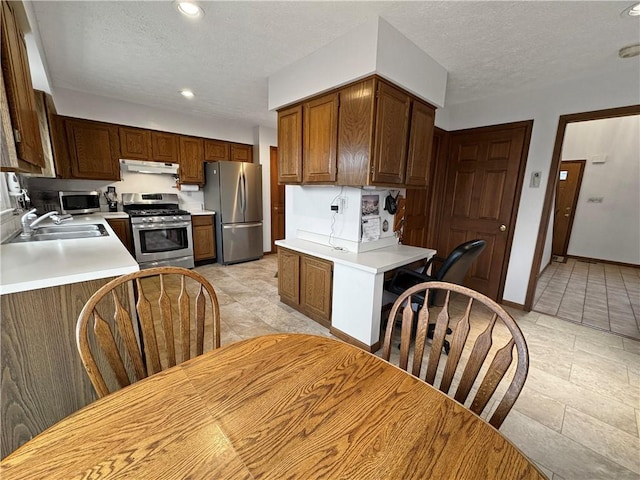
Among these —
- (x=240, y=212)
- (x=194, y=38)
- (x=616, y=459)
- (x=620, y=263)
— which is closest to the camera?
(x=616, y=459)

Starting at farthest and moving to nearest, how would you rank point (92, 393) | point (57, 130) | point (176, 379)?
point (57, 130) < point (92, 393) < point (176, 379)

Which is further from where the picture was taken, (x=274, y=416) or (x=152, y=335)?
(x=152, y=335)

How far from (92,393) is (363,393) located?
1.34m

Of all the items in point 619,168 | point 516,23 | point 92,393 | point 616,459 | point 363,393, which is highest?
point 516,23

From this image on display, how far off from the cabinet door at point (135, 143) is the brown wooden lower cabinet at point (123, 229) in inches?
37.4

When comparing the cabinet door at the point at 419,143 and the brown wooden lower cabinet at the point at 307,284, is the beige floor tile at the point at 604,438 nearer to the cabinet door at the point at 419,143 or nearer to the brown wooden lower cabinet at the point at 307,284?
the brown wooden lower cabinet at the point at 307,284

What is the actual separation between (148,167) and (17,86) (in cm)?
282

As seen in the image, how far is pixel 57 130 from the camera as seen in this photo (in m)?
3.28

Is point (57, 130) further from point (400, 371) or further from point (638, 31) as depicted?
point (638, 31)

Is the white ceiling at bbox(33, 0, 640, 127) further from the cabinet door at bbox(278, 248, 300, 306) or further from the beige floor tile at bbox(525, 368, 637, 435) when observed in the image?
the beige floor tile at bbox(525, 368, 637, 435)

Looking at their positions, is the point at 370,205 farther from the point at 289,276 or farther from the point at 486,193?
the point at 486,193

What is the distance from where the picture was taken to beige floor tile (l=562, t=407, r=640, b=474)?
1.37 m

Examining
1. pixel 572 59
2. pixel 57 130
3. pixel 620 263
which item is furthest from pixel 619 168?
pixel 57 130

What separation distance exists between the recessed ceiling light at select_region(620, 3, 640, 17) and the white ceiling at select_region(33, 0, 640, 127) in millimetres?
37
